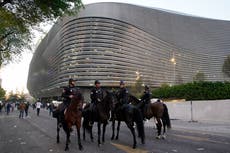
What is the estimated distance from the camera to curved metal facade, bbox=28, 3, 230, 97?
14338 centimetres

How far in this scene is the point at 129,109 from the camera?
1174cm

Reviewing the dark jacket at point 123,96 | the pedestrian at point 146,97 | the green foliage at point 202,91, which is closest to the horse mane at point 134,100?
the pedestrian at point 146,97

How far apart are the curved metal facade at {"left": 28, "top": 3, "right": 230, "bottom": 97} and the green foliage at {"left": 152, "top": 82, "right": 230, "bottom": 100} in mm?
87531

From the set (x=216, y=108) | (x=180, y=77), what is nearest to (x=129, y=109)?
(x=216, y=108)

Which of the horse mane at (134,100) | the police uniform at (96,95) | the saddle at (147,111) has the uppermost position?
the police uniform at (96,95)

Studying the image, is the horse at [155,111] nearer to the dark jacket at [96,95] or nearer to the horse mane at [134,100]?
the horse mane at [134,100]

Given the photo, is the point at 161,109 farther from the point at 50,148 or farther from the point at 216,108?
the point at 216,108

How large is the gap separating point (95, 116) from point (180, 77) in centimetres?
17703

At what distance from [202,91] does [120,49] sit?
122992 mm

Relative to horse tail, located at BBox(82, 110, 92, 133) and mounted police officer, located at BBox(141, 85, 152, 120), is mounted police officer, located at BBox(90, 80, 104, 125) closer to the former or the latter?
horse tail, located at BBox(82, 110, 92, 133)

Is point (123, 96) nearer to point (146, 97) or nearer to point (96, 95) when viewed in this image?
point (96, 95)

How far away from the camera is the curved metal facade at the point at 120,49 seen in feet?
470

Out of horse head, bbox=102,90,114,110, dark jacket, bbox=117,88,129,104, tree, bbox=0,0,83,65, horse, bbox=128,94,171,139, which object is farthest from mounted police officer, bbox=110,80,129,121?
tree, bbox=0,0,83,65

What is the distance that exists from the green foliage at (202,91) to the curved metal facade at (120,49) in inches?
3446
